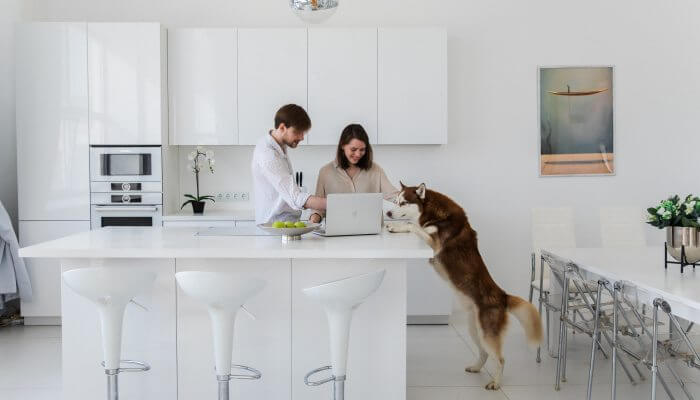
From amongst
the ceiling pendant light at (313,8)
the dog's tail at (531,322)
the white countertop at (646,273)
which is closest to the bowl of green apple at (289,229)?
the ceiling pendant light at (313,8)

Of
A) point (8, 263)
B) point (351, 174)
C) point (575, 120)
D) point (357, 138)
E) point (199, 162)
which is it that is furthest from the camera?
point (575, 120)

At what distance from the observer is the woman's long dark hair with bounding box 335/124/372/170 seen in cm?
433

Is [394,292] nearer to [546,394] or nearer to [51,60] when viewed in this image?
[546,394]

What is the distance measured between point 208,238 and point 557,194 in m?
3.43

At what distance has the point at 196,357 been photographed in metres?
3.29

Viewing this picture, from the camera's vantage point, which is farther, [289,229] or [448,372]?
[448,372]

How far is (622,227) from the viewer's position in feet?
17.0

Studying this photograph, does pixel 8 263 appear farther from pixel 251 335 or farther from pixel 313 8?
pixel 313 8

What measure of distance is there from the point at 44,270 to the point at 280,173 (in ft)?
8.72

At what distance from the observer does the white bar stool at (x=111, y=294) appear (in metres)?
2.93

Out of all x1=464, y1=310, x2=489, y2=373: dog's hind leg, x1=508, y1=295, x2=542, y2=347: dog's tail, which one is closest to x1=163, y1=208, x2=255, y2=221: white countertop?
x1=464, y1=310, x2=489, y2=373: dog's hind leg

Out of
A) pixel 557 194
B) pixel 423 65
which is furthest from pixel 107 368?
pixel 557 194

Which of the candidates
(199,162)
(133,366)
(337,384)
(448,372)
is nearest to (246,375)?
(337,384)

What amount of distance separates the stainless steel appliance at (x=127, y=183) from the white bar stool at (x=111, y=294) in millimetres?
2226
